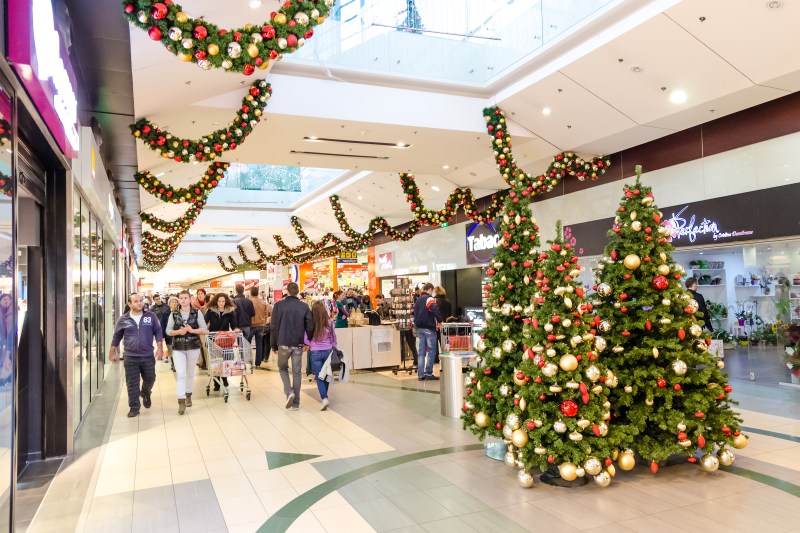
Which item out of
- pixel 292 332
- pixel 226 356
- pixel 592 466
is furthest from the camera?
pixel 226 356

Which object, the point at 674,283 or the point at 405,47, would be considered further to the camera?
the point at 405,47

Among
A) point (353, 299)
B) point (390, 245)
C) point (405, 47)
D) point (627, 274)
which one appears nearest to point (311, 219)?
point (390, 245)

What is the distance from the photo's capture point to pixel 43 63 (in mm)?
3184

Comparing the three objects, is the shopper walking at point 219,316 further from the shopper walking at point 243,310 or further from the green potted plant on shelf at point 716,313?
the green potted plant on shelf at point 716,313

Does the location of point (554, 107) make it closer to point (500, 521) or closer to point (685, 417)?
point (685, 417)

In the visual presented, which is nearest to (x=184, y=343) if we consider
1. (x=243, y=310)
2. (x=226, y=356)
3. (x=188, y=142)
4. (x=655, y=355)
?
(x=226, y=356)

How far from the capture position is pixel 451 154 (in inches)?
435

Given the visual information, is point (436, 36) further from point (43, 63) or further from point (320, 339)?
point (43, 63)

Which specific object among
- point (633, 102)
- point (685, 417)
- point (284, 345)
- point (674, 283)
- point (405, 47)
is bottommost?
point (685, 417)

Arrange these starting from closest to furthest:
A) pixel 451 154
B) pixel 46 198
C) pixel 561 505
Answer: pixel 561 505 → pixel 46 198 → pixel 451 154

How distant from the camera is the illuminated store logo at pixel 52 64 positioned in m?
3.01

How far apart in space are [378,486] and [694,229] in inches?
284

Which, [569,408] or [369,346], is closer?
[569,408]

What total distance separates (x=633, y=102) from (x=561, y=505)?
6415mm
